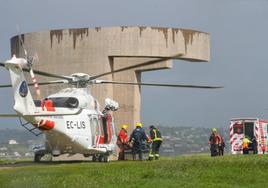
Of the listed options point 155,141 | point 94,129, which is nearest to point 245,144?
point 155,141

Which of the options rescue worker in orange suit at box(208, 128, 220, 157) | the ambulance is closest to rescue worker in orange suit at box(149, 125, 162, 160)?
rescue worker in orange suit at box(208, 128, 220, 157)

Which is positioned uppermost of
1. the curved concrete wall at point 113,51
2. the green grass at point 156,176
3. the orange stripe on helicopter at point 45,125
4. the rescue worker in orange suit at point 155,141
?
the curved concrete wall at point 113,51

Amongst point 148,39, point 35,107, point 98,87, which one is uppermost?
point 148,39

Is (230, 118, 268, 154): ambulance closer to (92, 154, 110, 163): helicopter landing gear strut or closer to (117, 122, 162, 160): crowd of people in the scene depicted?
(117, 122, 162, 160): crowd of people

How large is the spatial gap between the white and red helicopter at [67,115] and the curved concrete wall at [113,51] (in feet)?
53.0

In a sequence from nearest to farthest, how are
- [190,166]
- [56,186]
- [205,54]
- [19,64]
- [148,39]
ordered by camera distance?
[56,186] < [190,166] < [19,64] < [148,39] < [205,54]

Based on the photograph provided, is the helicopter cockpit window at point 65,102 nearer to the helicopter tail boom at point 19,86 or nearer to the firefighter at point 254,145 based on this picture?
the helicopter tail boom at point 19,86

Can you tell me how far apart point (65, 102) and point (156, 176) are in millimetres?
8589

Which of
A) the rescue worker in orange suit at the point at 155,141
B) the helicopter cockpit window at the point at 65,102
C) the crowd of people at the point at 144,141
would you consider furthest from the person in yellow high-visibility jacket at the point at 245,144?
the helicopter cockpit window at the point at 65,102

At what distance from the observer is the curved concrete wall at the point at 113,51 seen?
46219mm

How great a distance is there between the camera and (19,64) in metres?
22.6

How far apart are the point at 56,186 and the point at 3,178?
1.89m

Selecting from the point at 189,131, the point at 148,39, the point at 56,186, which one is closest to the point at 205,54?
the point at 148,39

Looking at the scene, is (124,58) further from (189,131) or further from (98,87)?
(189,131)
